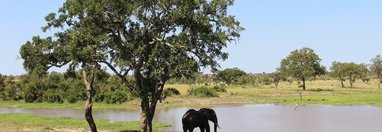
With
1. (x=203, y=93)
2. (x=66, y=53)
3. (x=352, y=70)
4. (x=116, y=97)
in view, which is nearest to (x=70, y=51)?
(x=66, y=53)

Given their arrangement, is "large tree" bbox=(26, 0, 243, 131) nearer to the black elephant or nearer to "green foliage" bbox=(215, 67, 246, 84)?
the black elephant

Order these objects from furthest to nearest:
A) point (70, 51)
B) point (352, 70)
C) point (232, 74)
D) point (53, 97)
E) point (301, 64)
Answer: point (232, 74) < point (352, 70) < point (301, 64) < point (53, 97) < point (70, 51)

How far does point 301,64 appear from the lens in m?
93.1

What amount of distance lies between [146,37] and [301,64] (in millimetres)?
73552

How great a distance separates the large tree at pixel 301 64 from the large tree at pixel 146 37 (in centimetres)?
6928

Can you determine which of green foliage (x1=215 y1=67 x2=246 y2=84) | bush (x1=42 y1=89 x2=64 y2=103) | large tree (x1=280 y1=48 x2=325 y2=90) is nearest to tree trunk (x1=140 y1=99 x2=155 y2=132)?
bush (x1=42 y1=89 x2=64 y2=103)

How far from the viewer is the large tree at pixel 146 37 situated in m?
22.4

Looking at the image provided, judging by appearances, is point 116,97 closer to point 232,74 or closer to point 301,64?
point 301,64

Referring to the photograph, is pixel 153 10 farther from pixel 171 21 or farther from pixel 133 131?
pixel 133 131

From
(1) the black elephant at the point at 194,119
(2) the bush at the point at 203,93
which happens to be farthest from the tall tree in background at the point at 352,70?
(1) the black elephant at the point at 194,119

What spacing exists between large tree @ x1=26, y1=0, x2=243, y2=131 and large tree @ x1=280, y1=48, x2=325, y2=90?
69.3 meters

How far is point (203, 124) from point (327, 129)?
1131 centimetres

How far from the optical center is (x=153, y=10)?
23.3 metres

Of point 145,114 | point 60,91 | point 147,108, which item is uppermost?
point 60,91
